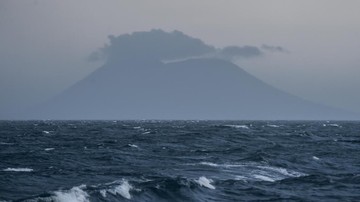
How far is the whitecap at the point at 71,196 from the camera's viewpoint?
85.0ft

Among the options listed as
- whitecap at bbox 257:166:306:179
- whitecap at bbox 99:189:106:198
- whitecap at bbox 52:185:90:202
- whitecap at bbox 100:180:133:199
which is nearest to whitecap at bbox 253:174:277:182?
whitecap at bbox 257:166:306:179

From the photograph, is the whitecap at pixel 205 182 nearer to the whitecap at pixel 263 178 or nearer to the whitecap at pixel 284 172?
the whitecap at pixel 263 178

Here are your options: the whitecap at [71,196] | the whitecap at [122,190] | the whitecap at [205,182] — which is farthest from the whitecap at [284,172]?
the whitecap at [71,196]

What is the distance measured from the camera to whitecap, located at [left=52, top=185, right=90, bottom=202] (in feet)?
85.0

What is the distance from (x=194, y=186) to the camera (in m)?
31.9

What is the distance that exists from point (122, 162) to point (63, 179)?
11.8 m

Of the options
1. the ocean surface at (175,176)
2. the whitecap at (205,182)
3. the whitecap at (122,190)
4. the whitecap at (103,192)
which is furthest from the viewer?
the whitecap at (205,182)

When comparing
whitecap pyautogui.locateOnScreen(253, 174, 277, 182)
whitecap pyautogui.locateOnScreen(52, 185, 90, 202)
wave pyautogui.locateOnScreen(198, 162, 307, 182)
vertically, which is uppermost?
wave pyautogui.locateOnScreen(198, 162, 307, 182)

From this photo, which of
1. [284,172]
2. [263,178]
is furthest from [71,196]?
[284,172]

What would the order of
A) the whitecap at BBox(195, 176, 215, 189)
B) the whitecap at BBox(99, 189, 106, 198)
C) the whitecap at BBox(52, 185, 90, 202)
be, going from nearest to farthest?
the whitecap at BBox(52, 185, 90, 202) → the whitecap at BBox(99, 189, 106, 198) → the whitecap at BBox(195, 176, 215, 189)

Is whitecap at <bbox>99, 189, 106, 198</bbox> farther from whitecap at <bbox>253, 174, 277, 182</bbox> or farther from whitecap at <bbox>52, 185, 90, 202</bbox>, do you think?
whitecap at <bbox>253, 174, 277, 182</bbox>

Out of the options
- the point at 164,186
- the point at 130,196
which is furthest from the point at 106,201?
the point at 164,186

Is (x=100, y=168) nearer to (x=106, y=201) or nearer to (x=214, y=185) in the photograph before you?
(x=214, y=185)

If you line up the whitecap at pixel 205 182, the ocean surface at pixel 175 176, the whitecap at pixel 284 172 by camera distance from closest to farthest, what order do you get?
1. the ocean surface at pixel 175 176
2. the whitecap at pixel 205 182
3. the whitecap at pixel 284 172
